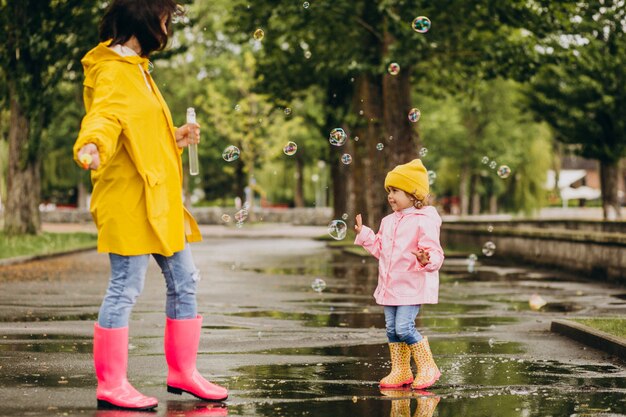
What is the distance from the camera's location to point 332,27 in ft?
106

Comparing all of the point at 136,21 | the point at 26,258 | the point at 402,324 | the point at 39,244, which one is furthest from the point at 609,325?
the point at 39,244

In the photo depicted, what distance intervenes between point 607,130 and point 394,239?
1377 inches

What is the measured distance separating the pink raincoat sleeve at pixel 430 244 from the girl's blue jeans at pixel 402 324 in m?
0.28

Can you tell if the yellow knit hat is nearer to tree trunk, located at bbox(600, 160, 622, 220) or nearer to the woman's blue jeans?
the woman's blue jeans

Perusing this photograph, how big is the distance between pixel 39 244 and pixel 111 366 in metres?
24.0

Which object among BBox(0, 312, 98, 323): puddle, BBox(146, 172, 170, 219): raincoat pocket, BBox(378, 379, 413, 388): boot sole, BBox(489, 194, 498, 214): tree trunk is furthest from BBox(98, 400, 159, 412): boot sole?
BBox(489, 194, 498, 214): tree trunk

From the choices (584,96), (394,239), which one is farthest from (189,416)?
(584,96)

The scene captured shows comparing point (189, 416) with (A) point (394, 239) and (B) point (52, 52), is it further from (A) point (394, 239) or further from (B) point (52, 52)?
(B) point (52, 52)

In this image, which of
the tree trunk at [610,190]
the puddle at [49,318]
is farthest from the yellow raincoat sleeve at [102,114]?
the tree trunk at [610,190]

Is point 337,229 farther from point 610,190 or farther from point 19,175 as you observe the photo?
point 610,190

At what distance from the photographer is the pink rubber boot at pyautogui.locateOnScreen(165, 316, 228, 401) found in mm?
6887

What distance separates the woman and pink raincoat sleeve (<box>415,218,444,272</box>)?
5.00 feet

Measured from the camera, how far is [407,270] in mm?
Result: 7789

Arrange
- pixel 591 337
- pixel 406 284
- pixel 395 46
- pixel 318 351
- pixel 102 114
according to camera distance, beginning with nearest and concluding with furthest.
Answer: pixel 102 114 < pixel 406 284 < pixel 318 351 < pixel 591 337 < pixel 395 46
